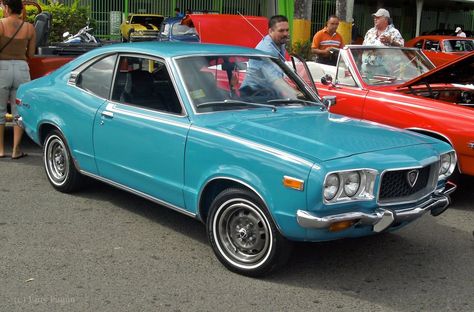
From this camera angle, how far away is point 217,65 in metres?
4.92

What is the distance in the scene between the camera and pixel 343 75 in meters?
7.04

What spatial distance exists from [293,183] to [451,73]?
12.3ft

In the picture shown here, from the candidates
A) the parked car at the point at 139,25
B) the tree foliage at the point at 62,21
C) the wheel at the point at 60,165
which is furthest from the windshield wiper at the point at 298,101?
the parked car at the point at 139,25

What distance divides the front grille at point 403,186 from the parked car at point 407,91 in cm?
153

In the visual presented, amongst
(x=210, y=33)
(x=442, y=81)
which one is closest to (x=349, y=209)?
(x=442, y=81)

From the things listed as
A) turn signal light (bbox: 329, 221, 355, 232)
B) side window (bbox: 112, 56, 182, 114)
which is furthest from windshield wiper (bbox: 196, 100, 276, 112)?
turn signal light (bbox: 329, 221, 355, 232)

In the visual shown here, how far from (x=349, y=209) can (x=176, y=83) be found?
1.72 meters

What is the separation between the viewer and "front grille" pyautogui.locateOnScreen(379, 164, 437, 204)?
155 inches

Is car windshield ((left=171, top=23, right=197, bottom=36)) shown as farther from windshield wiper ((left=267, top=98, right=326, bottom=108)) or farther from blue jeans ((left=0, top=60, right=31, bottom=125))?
windshield wiper ((left=267, top=98, right=326, bottom=108))

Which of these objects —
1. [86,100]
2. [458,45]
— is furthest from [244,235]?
[458,45]

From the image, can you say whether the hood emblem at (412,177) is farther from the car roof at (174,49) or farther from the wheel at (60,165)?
the wheel at (60,165)

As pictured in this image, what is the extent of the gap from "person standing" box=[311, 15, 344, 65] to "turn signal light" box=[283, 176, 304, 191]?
200 inches

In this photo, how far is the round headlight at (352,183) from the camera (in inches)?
146

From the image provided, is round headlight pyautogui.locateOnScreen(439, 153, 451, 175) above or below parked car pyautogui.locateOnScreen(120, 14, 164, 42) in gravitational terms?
below
